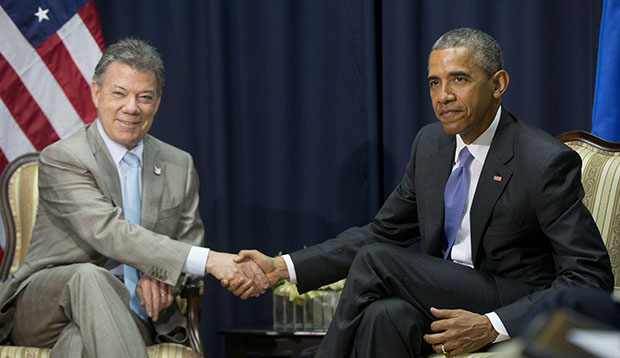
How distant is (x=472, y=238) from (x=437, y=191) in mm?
227

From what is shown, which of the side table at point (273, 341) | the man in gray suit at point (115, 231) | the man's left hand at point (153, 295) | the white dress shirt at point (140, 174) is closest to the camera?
the man in gray suit at point (115, 231)

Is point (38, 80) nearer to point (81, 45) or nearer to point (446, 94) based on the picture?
point (81, 45)

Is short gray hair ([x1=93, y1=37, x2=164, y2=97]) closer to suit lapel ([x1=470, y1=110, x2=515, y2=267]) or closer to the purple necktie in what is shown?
the purple necktie

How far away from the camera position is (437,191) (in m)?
2.84

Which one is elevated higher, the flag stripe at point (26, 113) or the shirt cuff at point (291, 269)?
the flag stripe at point (26, 113)

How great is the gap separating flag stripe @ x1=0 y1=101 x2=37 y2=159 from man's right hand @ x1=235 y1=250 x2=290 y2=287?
166cm

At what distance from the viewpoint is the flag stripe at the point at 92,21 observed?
435cm

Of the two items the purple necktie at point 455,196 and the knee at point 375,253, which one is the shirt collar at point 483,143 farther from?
the knee at point 375,253

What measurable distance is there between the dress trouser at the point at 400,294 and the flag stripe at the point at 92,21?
8.00 ft

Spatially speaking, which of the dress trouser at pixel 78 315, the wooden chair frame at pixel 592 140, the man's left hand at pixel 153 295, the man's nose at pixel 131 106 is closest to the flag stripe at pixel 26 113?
the man's nose at pixel 131 106

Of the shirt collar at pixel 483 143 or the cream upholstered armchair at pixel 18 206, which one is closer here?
the shirt collar at pixel 483 143

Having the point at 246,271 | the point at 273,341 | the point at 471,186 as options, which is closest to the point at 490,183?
the point at 471,186

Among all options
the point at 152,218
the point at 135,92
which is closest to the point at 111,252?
the point at 152,218

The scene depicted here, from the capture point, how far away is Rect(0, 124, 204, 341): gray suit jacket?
3057 mm
